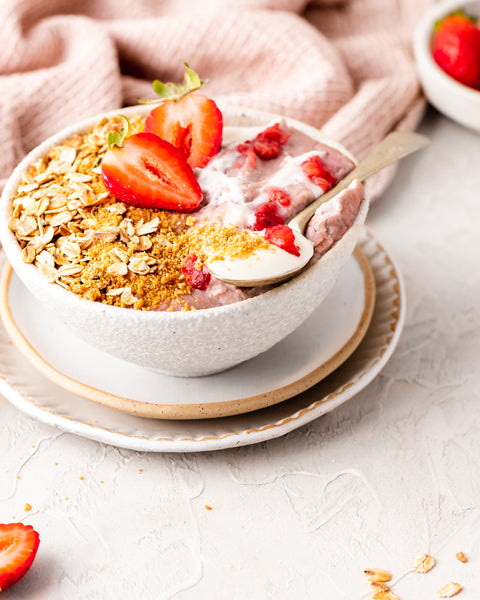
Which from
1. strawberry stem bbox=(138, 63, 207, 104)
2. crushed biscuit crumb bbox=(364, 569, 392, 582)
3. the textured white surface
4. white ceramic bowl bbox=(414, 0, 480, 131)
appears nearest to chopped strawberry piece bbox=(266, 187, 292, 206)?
strawberry stem bbox=(138, 63, 207, 104)

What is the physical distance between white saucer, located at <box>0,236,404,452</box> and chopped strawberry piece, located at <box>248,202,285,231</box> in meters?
0.29

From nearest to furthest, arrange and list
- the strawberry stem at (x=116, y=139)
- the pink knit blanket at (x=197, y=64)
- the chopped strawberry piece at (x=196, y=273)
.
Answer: the chopped strawberry piece at (x=196, y=273) → the strawberry stem at (x=116, y=139) → the pink knit blanket at (x=197, y=64)

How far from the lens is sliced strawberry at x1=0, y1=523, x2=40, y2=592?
3.68ft

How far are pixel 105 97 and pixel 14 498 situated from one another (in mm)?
1064

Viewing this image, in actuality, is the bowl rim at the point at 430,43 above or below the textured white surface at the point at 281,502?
above

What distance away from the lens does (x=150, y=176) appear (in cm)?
133

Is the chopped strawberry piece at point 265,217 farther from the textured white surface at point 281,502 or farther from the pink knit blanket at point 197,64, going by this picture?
the pink knit blanket at point 197,64

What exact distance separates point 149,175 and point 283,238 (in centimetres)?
27

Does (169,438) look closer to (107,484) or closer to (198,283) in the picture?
(107,484)

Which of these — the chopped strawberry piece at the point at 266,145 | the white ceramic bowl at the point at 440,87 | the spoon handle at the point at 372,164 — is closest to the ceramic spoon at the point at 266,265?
the spoon handle at the point at 372,164

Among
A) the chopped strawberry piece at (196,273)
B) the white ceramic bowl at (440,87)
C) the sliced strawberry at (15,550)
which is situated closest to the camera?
the sliced strawberry at (15,550)

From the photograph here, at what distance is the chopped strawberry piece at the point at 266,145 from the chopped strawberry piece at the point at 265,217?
0.12 m

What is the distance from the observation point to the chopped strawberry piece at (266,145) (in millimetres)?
1393

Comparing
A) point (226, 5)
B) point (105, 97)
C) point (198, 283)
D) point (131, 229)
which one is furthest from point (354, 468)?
point (226, 5)
